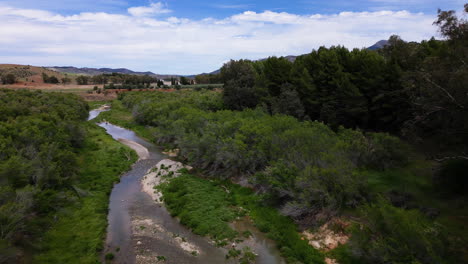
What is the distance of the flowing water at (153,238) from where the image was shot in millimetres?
16250

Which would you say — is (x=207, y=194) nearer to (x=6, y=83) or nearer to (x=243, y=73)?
(x=243, y=73)

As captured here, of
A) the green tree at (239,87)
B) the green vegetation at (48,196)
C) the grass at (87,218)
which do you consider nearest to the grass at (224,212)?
the grass at (87,218)

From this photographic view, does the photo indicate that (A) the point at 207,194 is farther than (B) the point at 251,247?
Yes

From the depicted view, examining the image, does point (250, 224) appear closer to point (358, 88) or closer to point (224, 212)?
point (224, 212)

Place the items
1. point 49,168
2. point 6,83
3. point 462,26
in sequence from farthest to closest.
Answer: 1. point 6,83
2. point 49,168
3. point 462,26

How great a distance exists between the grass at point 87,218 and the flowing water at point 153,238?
2.53ft

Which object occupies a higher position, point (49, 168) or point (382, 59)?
point (382, 59)

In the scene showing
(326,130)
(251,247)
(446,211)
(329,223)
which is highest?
(326,130)

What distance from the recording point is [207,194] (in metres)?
23.9

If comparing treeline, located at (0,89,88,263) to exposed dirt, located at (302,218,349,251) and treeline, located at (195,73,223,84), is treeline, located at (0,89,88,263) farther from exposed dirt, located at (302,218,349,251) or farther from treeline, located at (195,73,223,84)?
treeline, located at (195,73,223,84)

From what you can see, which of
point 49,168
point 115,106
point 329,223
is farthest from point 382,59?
point 115,106

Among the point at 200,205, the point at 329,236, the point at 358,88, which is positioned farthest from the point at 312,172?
the point at 358,88

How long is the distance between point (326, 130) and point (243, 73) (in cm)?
2506

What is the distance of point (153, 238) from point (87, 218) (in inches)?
203
